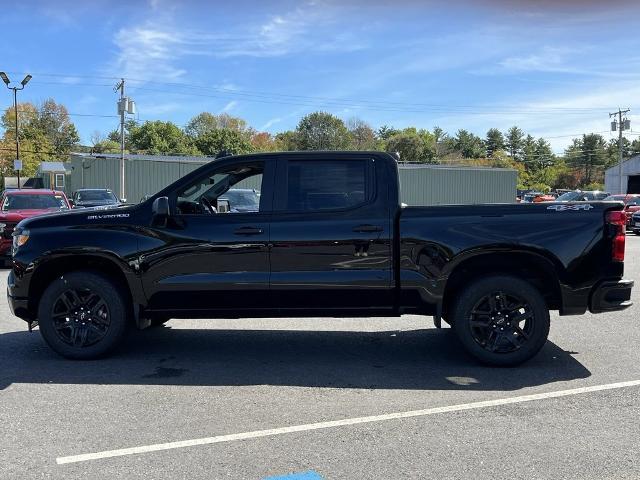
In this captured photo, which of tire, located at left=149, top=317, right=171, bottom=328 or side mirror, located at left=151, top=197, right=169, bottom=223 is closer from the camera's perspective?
side mirror, located at left=151, top=197, right=169, bottom=223

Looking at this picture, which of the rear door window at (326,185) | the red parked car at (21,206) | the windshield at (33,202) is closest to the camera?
the rear door window at (326,185)

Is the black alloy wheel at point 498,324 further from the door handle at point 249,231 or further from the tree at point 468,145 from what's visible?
the tree at point 468,145

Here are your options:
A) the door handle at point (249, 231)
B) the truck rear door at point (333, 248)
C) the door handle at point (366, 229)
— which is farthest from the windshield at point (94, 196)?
the door handle at point (366, 229)

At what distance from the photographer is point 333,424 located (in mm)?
4293

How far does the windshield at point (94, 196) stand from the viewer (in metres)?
23.9

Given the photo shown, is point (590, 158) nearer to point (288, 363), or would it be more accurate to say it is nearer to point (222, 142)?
point (222, 142)

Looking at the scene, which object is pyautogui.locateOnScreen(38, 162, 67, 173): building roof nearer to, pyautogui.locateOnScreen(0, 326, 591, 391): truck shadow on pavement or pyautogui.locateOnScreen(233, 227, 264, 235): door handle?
pyautogui.locateOnScreen(0, 326, 591, 391): truck shadow on pavement

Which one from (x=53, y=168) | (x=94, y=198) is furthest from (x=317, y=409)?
(x=53, y=168)

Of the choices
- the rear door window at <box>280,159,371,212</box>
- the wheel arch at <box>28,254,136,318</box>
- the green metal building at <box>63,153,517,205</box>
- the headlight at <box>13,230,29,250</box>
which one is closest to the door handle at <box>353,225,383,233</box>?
the rear door window at <box>280,159,371,212</box>

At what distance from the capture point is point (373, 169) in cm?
578

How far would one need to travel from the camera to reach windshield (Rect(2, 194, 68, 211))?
14.4 metres

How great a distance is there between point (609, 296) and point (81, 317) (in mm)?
5010

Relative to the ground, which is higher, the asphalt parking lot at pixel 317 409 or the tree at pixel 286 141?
the tree at pixel 286 141

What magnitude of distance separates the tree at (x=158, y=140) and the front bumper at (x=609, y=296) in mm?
84089
